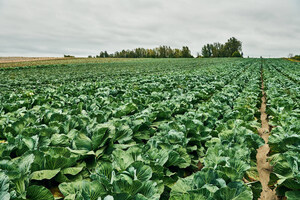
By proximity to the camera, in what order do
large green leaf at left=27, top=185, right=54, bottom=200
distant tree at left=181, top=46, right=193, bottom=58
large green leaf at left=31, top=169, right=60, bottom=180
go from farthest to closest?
distant tree at left=181, top=46, right=193, bottom=58 < large green leaf at left=31, top=169, right=60, bottom=180 < large green leaf at left=27, top=185, right=54, bottom=200

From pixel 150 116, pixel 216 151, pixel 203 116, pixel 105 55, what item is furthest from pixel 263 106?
pixel 105 55

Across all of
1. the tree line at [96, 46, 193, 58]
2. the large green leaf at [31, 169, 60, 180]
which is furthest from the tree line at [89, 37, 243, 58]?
the large green leaf at [31, 169, 60, 180]

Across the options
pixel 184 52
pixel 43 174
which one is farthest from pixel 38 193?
pixel 184 52

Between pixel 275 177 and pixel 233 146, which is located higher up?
pixel 233 146

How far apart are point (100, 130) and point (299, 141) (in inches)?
109


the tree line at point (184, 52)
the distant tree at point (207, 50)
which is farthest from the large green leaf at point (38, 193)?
the distant tree at point (207, 50)

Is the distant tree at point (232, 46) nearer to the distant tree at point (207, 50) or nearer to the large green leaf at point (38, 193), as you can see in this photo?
the distant tree at point (207, 50)

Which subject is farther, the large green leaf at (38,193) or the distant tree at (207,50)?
the distant tree at (207,50)

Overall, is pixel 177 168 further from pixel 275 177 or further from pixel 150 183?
pixel 275 177

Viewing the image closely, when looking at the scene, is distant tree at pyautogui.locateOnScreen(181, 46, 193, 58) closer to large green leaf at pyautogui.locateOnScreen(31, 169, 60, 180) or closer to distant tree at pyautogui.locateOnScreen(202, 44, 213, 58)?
distant tree at pyautogui.locateOnScreen(202, 44, 213, 58)

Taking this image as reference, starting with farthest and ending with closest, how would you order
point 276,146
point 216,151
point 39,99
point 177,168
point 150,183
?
point 39,99, point 276,146, point 177,168, point 216,151, point 150,183

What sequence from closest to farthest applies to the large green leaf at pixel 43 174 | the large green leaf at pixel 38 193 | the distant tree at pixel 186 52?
the large green leaf at pixel 38 193, the large green leaf at pixel 43 174, the distant tree at pixel 186 52

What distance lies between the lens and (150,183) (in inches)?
58.1

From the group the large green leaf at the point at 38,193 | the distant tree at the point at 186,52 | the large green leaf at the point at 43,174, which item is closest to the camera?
the large green leaf at the point at 38,193
